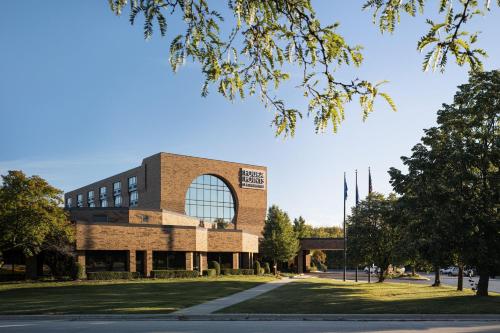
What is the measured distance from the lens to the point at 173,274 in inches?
1773

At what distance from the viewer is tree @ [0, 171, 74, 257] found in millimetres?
32250

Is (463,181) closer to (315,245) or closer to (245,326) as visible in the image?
(245,326)

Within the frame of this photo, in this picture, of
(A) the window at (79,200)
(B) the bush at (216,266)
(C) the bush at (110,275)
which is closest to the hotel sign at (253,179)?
(B) the bush at (216,266)

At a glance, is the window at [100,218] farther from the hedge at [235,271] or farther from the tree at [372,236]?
the tree at [372,236]

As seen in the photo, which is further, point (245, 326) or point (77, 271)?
point (77, 271)

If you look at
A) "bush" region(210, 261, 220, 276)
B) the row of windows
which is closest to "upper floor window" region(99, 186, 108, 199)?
the row of windows

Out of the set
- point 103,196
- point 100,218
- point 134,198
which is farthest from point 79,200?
point 100,218

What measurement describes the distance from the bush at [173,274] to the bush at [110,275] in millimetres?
1712

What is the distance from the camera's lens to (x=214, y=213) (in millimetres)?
68562

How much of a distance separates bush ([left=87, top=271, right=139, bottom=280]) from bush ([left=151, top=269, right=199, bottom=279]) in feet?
5.62

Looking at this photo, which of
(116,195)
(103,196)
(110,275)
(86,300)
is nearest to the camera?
(86,300)

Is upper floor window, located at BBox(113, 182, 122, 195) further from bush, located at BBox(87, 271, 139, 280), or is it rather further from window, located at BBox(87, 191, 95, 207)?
bush, located at BBox(87, 271, 139, 280)

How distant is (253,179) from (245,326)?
5621 centimetres

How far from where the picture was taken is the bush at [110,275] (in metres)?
40.8
